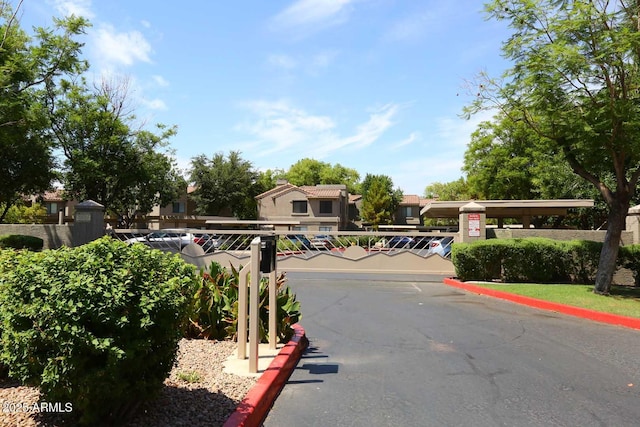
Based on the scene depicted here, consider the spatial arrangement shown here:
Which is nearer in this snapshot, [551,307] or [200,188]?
[551,307]

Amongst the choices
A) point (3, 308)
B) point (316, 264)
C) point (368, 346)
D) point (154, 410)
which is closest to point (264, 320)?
point (368, 346)

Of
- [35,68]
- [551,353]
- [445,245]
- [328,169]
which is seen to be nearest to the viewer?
[551,353]

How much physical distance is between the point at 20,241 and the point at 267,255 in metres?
19.0

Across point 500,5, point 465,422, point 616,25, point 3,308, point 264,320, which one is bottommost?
point 465,422

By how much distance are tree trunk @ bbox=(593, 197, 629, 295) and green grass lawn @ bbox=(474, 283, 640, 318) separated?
308 millimetres

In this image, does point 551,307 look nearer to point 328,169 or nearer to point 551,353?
point 551,353

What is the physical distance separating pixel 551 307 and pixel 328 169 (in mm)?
83287

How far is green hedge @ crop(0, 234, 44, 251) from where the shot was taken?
1992 centimetres

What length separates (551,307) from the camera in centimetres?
1070

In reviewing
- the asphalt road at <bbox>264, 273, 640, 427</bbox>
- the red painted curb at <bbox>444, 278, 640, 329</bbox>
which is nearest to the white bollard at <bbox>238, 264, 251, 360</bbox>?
the asphalt road at <bbox>264, 273, 640, 427</bbox>

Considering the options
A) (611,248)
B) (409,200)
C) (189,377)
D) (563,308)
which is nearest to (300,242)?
(611,248)

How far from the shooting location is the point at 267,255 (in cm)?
574

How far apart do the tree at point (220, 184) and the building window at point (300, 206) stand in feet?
24.1

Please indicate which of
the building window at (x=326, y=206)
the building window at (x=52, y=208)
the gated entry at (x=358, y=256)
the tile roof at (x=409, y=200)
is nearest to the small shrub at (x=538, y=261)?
the gated entry at (x=358, y=256)
